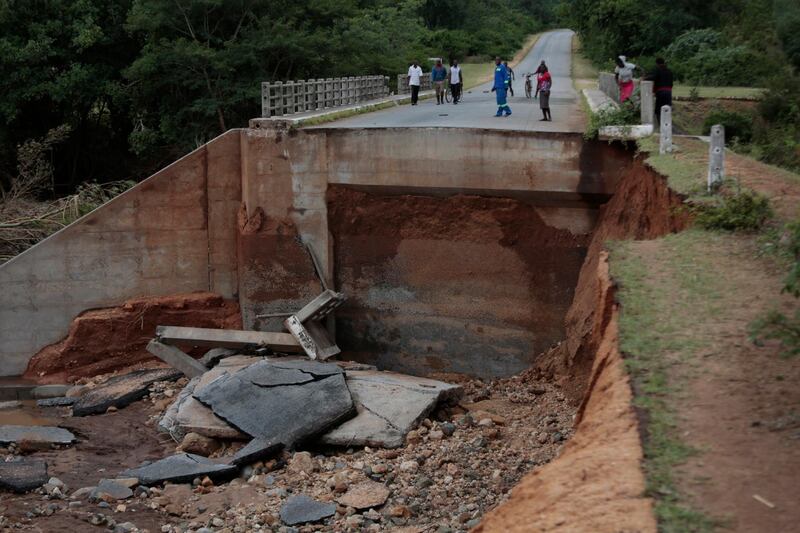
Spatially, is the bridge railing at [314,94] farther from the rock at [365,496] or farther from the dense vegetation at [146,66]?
the rock at [365,496]

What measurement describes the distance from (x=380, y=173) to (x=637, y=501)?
15.7m

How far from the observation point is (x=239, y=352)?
66.5 ft

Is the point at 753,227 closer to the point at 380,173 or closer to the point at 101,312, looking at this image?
the point at 380,173

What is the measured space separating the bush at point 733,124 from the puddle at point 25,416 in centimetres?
1675

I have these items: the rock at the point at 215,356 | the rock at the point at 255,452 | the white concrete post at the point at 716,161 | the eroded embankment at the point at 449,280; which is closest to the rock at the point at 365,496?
the rock at the point at 255,452

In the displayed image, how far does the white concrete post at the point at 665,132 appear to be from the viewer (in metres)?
16.5

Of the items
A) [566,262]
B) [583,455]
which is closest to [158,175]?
[566,262]

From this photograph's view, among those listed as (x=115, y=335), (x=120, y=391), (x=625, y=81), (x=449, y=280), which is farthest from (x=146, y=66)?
(x=625, y=81)

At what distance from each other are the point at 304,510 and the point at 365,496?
84cm

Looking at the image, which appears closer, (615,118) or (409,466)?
(409,466)

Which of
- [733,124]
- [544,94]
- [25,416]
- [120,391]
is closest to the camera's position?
[25,416]

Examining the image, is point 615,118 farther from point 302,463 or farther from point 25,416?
point 25,416

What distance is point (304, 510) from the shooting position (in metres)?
12.5

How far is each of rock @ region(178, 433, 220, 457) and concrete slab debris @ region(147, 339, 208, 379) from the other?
13.0 ft
